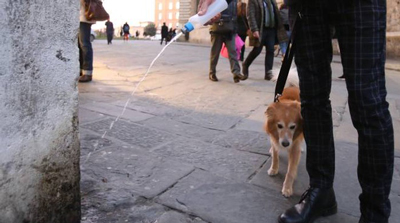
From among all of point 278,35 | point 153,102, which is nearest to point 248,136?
point 153,102

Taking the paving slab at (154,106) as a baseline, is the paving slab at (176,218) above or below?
below

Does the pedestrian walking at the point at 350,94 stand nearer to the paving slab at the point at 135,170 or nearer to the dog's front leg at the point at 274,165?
the dog's front leg at the point at 274,165

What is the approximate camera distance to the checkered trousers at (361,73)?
169 centimetres

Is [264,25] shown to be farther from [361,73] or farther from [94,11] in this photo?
[361,73]

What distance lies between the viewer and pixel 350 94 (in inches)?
69.4

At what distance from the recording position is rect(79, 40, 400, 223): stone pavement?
209cm

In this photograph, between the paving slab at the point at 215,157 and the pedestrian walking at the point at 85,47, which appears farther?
the pedestrian walking at the point at 85,47

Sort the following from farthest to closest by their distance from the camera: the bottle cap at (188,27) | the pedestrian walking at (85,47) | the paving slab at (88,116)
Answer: the pedestrian walking at (85,47), the paving slab at (88,116), the bottle cap at (188,27)

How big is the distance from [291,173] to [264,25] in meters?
4.68

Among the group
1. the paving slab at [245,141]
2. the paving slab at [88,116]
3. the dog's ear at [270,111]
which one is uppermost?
the dog's ear at [270,111]

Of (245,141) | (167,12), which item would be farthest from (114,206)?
(167,12)

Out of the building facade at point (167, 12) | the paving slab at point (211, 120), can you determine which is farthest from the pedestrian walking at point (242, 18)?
the building facade at point (167, 12)

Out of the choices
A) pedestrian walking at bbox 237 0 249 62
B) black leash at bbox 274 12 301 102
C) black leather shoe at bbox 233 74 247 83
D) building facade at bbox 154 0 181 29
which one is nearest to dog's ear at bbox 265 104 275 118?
black leash at bbox 274 12 301 102

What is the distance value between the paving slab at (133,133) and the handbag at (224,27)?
3136mm
